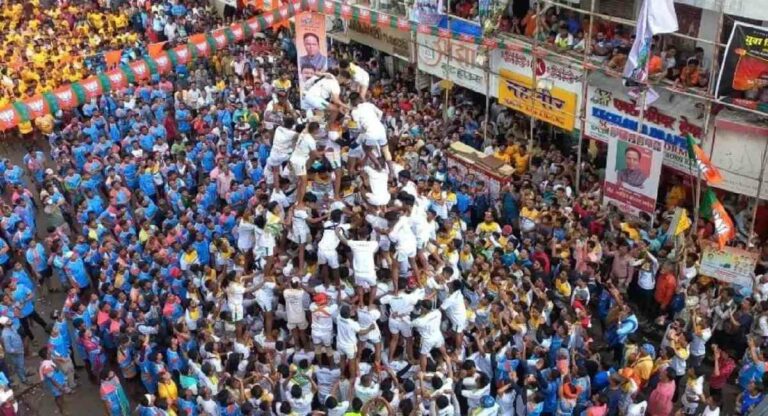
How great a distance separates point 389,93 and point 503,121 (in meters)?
2.99

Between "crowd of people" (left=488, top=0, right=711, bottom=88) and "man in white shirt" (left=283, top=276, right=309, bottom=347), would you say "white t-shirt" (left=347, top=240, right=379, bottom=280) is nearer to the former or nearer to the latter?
"man in white shirt" (left=283, top=276, right=309, bottom=347)

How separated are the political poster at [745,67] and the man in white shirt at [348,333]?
6.93 metres

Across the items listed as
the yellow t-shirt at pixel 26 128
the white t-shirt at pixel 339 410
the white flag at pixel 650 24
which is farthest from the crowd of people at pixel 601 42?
the yellow t-shirt at pixel 26 128

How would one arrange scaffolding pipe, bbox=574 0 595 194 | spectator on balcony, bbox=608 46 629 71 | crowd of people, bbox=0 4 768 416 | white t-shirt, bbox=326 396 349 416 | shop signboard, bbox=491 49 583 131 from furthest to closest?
1. shop signboard, bbox=491 49 583 131
2. scaffolding pipe, bbox=574 0 595 194
3. spectator on balcony, bbox=608 46 629 71
4. crowd of people, bbox=0 4 768 416
5. white t-shirt, bbox=326 396 349 416

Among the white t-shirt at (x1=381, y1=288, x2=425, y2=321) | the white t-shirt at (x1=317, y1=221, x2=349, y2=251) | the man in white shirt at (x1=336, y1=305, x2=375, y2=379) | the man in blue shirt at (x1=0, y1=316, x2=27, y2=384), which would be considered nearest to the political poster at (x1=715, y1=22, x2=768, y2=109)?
the white t-shirt at (x1=381, y1=288, x2=425, y2=321)

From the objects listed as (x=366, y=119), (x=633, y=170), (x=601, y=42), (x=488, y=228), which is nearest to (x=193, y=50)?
(x=488, y=228)

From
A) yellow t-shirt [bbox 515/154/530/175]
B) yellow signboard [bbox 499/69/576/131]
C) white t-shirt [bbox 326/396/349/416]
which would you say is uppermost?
yellow signboard [bbox 499/69/576/131]

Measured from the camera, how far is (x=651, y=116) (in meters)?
14.5

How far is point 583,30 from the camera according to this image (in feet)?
51.8

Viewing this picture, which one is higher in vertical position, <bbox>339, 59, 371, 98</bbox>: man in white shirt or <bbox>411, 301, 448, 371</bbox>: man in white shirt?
<bbox>339, 59, 371, 98</bbox>: man in white shirt

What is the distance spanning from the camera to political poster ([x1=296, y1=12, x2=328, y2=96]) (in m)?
16.5

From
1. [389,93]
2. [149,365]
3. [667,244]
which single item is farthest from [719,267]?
[389,93]

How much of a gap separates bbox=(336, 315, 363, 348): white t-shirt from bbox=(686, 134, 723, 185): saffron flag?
6.20 m

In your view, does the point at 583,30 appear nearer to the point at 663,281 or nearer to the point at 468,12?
the point at 468,12
